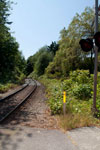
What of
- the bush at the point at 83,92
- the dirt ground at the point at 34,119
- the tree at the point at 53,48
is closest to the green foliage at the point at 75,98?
the bush at the point at 83,92

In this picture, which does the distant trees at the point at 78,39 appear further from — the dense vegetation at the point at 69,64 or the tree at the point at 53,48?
the tree at the point at 53,48

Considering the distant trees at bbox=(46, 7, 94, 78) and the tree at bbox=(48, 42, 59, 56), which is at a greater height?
the tree at bbox=(48, 42, 59, 56)

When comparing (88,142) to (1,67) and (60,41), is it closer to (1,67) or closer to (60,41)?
(1,67)

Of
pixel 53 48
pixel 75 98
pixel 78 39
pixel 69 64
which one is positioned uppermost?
pixel 53 48

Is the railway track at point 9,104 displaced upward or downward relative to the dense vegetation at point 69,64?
downward

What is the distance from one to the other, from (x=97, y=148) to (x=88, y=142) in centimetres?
35

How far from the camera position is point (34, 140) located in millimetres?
3920

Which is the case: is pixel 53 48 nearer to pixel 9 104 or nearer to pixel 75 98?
pixel 75 98

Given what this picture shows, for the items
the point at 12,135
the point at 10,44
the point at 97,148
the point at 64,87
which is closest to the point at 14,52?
the point at 10,44

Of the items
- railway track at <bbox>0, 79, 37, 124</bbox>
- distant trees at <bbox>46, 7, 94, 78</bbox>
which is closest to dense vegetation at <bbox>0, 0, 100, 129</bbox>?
distant trees at <bbox>46, 7, 94, 78</bbox>

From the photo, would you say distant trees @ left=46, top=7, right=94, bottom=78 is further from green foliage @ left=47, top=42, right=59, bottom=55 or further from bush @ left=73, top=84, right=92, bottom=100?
green foliage @ left=47, top=42, right=59, bottom=55

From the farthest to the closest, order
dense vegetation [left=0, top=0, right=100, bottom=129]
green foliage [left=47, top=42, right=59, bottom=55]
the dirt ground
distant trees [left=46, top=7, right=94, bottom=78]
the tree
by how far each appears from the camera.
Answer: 1. the tree
2. green foliage [left=47, top=42, right=59, bottom=55]
3. distant trees [left=46, top=7, right=94, bottom=78]
4. dense vegetation [left=0, top=0, right=100, bottom=129]
5. the dirt ground

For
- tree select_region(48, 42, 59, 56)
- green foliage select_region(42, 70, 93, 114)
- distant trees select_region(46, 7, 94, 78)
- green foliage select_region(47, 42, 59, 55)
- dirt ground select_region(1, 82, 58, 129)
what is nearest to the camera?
dirt ground select_region(1, 82, 58, 129)

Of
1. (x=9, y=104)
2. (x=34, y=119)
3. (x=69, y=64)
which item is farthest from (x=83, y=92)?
(x=69, y=64)
